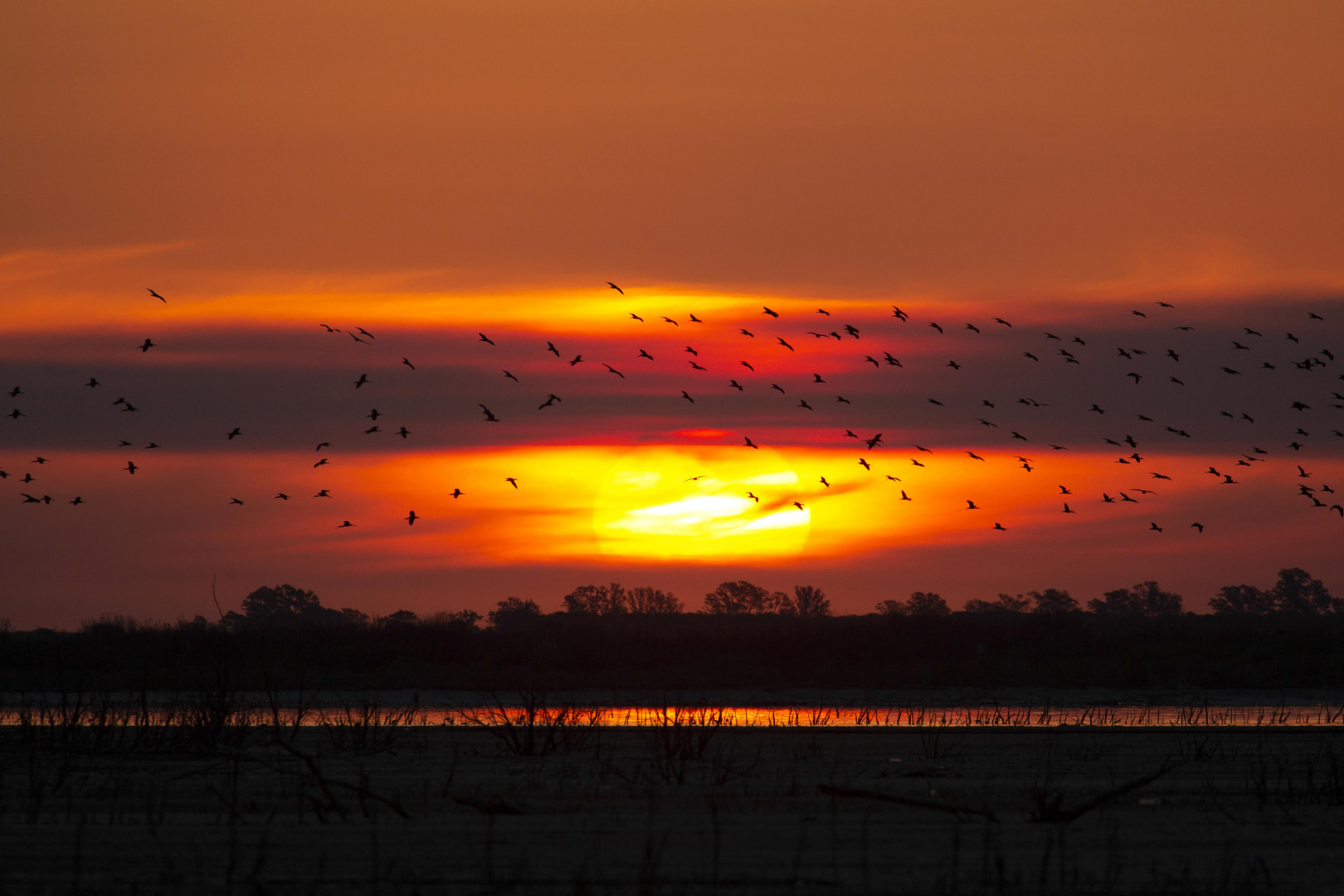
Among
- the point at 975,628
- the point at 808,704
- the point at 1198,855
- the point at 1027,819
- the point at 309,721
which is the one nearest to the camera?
the point at 1198,855

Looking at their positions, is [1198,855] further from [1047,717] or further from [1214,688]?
[1214,688]

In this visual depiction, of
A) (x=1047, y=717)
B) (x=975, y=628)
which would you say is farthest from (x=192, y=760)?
(x=975, y=628)

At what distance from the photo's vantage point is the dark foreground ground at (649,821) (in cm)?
1103

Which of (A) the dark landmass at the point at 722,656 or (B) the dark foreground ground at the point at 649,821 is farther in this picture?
(A) the dark landmass at the point at 722,656

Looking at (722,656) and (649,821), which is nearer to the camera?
(649,821)

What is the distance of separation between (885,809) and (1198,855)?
142 inches

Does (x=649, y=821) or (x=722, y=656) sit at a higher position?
(x=722, y=656)

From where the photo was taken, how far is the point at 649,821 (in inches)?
531

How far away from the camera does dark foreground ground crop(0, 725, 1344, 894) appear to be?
1103 cm

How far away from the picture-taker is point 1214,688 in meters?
51.2

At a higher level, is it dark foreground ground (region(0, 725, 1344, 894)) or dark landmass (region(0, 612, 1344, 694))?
dark landmass (region(0, 612, 1344, 694))

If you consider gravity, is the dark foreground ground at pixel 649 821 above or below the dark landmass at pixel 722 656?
below

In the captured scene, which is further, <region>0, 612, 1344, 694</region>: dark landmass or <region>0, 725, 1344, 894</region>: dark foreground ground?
<region>0, 612, 1344, 694</region>: dark landmass

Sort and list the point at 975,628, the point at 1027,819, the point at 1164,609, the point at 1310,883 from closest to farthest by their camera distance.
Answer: the point at 1310,883 → the point at 1027,819 → the point at 975,628 → the point at 1164,609
